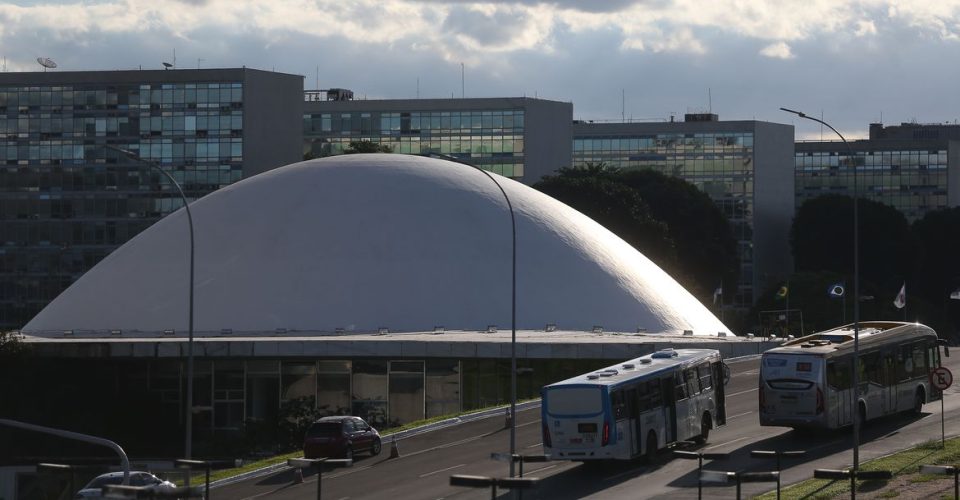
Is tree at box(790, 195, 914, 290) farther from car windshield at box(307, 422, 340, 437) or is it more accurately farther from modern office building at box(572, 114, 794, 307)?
car windshield at box(307, 422, 340, 437)

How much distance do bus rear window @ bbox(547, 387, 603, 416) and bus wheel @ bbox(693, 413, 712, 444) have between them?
24.1 ft

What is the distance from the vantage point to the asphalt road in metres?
45.3

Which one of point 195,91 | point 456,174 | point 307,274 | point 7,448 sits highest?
point 195,91

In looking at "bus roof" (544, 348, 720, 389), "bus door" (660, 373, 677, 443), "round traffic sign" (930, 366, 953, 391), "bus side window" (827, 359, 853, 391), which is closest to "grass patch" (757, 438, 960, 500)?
"round traffic sign" (930, 366, 953, 391)

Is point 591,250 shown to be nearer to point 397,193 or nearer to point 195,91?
point 397,193

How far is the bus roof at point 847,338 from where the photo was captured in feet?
176

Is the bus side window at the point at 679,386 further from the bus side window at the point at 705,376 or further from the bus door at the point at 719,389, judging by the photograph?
the bus door at the point at 719,389

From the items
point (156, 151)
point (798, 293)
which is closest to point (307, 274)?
point (156, 151)

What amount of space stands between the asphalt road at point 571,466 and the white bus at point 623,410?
0.75 metres

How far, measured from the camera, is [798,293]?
140m

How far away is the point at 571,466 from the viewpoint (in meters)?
49.9

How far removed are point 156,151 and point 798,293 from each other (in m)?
56.6

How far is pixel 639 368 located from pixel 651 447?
8.52ft

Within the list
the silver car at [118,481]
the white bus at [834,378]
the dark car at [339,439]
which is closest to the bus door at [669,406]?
the white bus at [834,378]
